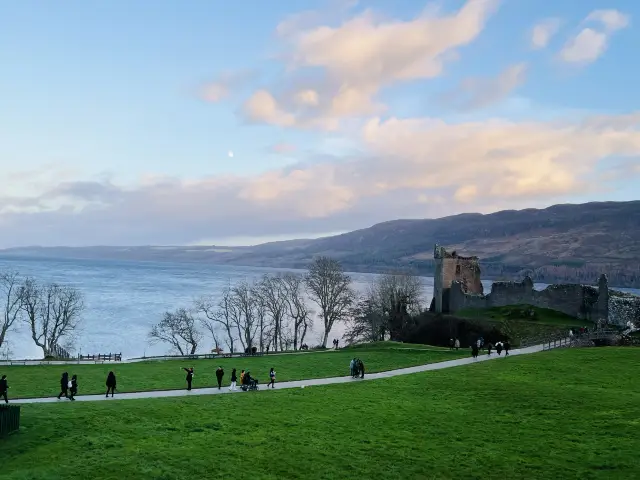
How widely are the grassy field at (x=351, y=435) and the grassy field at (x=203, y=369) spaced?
6640 mm

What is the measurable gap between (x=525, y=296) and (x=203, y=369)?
46.2 m

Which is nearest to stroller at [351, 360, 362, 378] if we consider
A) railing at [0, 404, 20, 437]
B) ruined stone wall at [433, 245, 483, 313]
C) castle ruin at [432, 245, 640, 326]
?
railing at [0, 404, 20, 437]

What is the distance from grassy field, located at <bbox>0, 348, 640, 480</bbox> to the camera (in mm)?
18641

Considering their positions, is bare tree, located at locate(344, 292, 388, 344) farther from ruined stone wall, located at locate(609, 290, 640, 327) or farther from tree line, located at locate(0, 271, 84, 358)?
tree line, located at locate(0, 271, 84, 358)

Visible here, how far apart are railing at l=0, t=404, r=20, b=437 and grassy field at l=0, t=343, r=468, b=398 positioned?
943 cm

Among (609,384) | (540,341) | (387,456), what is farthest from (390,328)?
(387,456)

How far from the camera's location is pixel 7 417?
72.0 feet

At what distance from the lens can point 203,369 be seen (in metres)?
43.5

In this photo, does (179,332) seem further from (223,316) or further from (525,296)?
(525,296)

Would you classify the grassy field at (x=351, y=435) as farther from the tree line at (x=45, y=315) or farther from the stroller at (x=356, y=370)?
the tree line at (x=45, y=315)

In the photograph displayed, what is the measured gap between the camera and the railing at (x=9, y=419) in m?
21.8

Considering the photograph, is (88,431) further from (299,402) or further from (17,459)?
(299,402)

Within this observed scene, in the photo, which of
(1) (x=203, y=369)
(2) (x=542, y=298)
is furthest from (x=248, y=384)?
(2) (x=542, y=298)

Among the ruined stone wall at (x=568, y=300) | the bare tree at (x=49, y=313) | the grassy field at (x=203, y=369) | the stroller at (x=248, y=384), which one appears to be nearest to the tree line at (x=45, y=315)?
the bare tree at (x=49, y=313)
